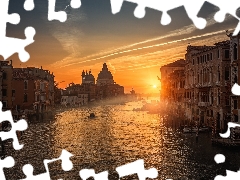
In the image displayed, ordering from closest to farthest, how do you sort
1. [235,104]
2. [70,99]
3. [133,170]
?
[133,170], [235,104], [70,99]

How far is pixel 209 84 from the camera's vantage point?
44.2 m

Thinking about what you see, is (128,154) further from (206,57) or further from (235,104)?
(206,57)

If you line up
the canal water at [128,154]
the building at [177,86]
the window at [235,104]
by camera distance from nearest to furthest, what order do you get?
the canal water at [128,154] → the window at [235,104] → the building at [177,86]

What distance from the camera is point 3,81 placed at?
5700 centimetres

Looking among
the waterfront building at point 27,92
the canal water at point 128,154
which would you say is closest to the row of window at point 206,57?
the canal water at point 128,154

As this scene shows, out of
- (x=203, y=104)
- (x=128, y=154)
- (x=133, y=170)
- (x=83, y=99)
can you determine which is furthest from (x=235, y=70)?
(x=83, y=99)

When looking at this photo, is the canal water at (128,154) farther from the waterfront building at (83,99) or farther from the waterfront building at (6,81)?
the waterfront building at (83,99)

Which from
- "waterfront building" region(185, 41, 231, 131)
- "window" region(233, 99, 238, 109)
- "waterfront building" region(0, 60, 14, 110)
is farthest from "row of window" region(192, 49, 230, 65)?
"waterfront building" region(0, 60, 14, 110)

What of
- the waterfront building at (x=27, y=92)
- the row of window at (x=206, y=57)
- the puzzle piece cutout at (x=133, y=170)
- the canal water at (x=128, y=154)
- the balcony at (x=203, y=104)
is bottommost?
the canal water at (x=128, y=154)

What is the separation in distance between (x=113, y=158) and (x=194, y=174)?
24.6ft

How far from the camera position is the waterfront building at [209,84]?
133 ft

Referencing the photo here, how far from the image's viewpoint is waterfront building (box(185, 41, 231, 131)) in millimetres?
40434

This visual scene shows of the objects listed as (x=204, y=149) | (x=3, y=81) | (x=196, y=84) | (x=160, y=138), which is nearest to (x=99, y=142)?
(x=160, y=138)

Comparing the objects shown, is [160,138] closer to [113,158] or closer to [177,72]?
[113,158]
